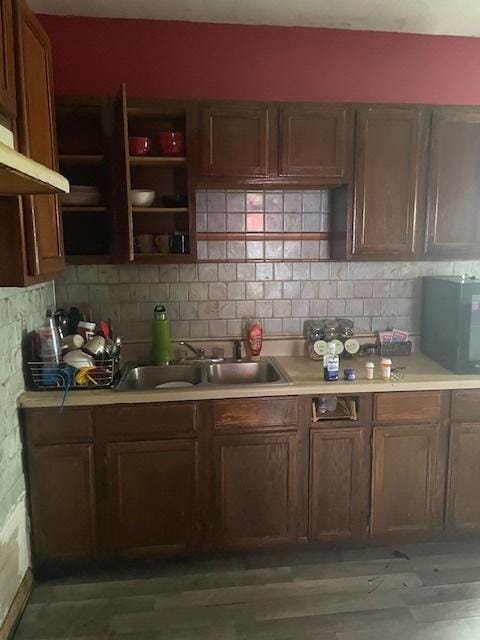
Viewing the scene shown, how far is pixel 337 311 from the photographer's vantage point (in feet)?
9.53

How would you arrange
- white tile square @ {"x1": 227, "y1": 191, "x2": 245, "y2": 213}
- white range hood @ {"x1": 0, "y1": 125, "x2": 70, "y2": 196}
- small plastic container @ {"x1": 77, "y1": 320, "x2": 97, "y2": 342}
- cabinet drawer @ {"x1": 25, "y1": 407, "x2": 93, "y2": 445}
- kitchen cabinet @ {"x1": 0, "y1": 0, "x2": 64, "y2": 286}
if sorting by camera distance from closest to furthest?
white range hood @ {"x1": 0, "y1": 125, "x2": 70, "y2": 196}
kitchen cabinet @ {"x1": 0, "y1": 0, "x2": 64, "y2": 286}
cabinet drawer @ {"x1": 25, "y1": 407, "x2": 93, "y2": 445}
small plastic container @ {"x1": 77, "y1": 320, "x2": 97, "y2": 342}
white tile square @ {"x1": 227, "y1": 191, "x2": 245, "y2": 213}

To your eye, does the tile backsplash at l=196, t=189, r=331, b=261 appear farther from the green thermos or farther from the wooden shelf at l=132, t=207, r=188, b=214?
the green thermos

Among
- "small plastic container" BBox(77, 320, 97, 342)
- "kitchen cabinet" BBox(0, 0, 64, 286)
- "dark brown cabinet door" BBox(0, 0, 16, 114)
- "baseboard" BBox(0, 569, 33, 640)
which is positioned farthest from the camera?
"small plastic container" BBox(77, 320, 97, 342)

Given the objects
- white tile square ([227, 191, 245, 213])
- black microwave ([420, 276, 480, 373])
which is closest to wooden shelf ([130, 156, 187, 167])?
white tile square ([227, 191, 245, 213])

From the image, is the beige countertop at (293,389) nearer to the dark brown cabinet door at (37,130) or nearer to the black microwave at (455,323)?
the black microwave at (455,323)

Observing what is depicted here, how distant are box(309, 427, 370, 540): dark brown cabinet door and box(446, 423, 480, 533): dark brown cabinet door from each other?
43 cm

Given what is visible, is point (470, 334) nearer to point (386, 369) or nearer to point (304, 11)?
point (386, 369)

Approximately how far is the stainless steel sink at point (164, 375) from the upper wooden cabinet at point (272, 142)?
98 cm

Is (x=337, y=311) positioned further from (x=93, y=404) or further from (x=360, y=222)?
(x=93, y=404)

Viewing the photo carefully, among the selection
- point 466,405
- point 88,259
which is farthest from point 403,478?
point 88,259

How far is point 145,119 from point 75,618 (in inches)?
91.6

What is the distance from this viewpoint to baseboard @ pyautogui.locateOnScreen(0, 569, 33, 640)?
1959 millimetres

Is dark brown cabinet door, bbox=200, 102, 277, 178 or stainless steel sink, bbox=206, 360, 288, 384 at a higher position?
dark brown cabinet door, bbox=200, 102, 277, 178

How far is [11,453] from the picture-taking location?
6.83 ft
